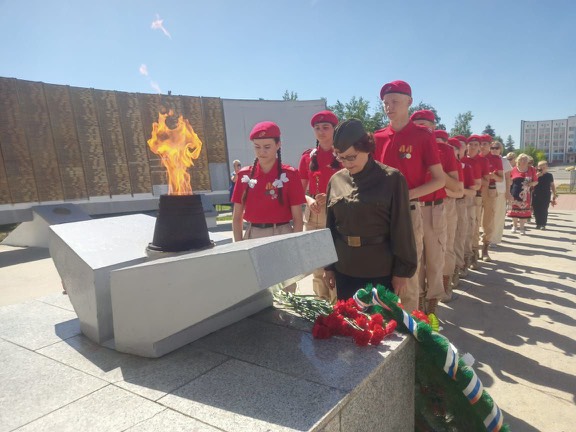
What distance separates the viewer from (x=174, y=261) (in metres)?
1.85

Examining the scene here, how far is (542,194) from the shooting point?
391 inches

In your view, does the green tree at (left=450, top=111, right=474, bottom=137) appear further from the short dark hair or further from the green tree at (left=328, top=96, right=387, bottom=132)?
the short dark hair

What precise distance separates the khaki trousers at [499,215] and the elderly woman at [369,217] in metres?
5.80

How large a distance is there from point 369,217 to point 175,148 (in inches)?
58.2

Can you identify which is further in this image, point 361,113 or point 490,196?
point 361,113

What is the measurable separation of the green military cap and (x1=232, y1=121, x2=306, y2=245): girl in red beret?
1100 mm

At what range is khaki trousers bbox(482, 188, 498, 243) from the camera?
721 centimetres

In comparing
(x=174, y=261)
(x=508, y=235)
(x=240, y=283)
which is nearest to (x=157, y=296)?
(x=174, y=261)

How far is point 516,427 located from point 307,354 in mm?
1523

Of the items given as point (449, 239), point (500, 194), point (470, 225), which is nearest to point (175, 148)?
point (449, 239)

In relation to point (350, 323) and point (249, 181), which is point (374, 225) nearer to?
point (350, 323)

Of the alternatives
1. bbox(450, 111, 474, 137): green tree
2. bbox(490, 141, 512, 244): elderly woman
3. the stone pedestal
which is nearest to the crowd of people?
the stone pedestal

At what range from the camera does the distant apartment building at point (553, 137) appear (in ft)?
325

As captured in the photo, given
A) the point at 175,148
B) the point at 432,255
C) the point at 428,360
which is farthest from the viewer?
the point at 432,255
